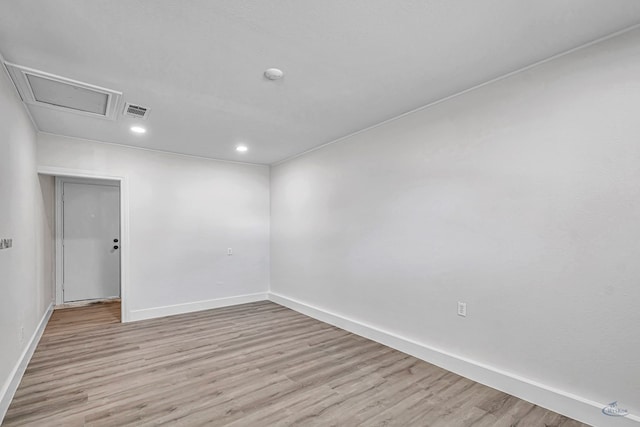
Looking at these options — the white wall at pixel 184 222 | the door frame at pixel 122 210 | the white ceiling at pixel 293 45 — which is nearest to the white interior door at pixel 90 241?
the door frame at pixel 122 210

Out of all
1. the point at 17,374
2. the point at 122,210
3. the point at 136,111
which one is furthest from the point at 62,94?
the point at 17,374

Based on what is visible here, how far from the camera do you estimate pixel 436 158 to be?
3049 mm

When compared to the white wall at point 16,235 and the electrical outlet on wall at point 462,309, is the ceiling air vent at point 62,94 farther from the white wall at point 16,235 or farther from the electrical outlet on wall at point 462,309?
the electrical outlet on wall at point 462,309

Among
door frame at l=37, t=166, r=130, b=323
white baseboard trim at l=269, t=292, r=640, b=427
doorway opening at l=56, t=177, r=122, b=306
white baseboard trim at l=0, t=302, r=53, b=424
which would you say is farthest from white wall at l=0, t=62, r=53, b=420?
white baseboard trim at l=269, t=292, r=640, b=427

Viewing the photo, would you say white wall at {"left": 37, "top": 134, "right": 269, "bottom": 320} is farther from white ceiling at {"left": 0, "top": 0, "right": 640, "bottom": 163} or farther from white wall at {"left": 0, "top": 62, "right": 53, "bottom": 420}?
white ceiling at {"left": 0, "top": 0, "right": 640, "bottom": 163}

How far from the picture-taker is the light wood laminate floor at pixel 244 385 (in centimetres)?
217

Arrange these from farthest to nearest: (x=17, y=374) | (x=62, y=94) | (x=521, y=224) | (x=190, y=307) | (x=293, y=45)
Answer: (x=190, y=307)
(x=62, y=94)
(x=17, y=374)
(x=521, y=224)
(x=293, y=45)

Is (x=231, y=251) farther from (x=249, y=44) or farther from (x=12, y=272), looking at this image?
(x=249, y=44)

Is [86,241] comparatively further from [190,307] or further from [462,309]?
[462,309]

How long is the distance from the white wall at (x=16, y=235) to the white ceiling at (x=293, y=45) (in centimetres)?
49

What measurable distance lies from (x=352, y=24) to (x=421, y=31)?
1.48 feet

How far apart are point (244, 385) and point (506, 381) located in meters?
2.15

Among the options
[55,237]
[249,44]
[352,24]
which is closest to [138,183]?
[55,237]

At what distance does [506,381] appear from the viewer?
247 cm
